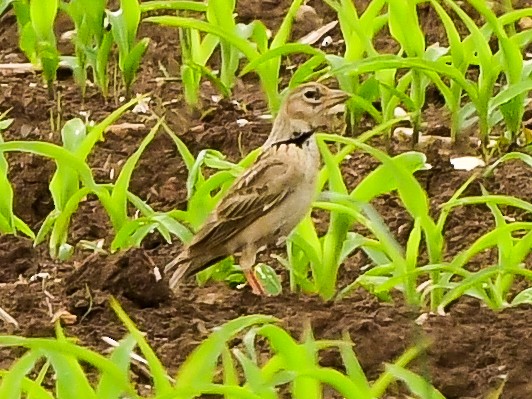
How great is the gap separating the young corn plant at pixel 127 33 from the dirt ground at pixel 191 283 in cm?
25

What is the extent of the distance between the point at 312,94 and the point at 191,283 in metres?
0.76

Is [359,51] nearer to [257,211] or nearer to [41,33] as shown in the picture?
[257,211]

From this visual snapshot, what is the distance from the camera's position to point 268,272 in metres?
5.32

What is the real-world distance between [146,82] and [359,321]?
291 centimetres

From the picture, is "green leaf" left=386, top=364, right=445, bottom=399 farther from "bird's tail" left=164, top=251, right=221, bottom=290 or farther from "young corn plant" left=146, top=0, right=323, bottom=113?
"young corn plant" left=146, top=0, right=323, bottom=113

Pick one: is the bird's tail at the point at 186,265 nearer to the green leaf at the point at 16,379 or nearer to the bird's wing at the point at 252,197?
the bird's wing at the point at 252,197

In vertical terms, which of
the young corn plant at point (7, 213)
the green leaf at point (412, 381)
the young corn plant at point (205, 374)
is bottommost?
the young corn plant at point (7, 213)

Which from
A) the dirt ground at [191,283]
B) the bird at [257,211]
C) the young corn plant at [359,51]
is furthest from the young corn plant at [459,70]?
the bird at [257,211]

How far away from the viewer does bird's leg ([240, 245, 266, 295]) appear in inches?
203

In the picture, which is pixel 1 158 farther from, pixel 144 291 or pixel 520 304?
pixel 520 304

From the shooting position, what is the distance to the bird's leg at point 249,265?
5.16 meters

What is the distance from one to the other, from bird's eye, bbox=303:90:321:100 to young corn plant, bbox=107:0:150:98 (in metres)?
1.25

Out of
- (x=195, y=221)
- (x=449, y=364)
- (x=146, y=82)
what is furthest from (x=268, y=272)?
(x=146, y=82)

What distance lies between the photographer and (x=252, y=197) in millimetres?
5188
